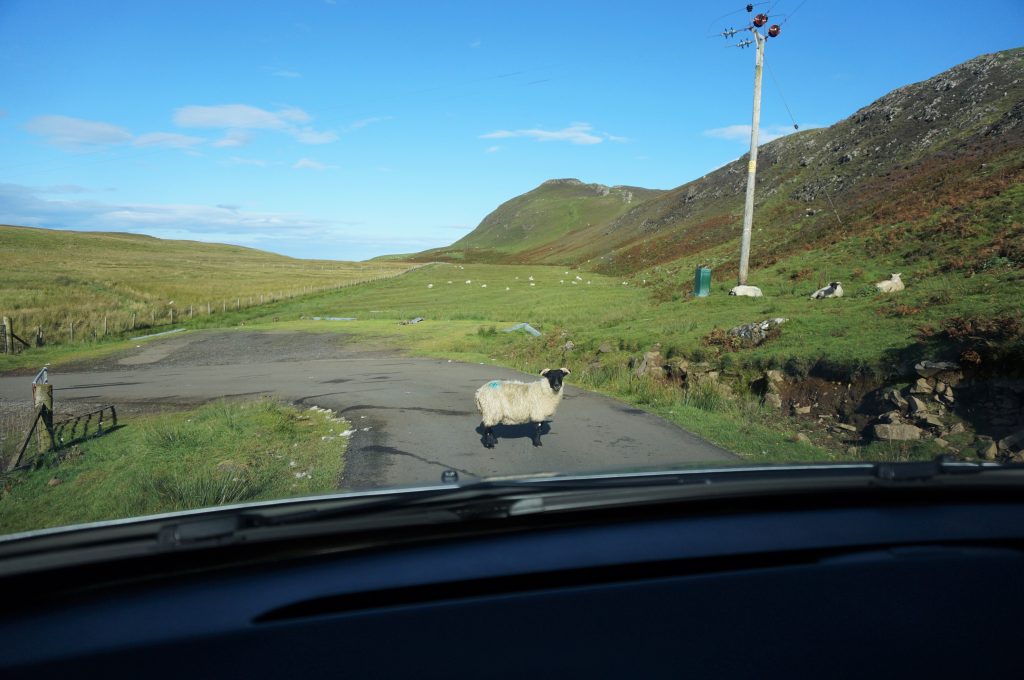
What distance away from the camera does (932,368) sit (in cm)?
1007

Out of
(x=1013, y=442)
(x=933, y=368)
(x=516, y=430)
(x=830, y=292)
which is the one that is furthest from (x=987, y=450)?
(x=830, y=292)

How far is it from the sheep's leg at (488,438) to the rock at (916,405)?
5886mm

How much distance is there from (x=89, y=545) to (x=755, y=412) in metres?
10.6

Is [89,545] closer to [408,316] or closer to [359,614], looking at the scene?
[359,614]

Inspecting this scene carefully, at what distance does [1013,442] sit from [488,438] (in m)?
6.48

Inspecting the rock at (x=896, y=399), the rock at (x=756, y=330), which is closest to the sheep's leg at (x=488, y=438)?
the rock at (x=896, y=399)

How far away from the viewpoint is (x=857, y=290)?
18469 millimetres

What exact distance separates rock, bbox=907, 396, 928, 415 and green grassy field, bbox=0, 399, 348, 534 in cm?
787

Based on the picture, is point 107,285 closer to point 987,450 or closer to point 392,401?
point 392,401

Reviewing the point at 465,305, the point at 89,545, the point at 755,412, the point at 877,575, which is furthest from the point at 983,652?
the point at 465,305

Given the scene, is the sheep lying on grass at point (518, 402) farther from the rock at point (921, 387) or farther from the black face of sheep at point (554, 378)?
the rock at point (921, 387)

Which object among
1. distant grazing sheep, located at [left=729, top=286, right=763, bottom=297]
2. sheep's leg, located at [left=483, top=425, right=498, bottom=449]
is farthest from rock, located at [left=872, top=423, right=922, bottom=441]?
distant grazing sheep, located at [left=729, top=286, right=763, bottom=297]

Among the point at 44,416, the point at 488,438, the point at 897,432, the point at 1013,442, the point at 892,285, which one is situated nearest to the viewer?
the point at 1013,442

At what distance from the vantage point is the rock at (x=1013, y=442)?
7.92 meters
